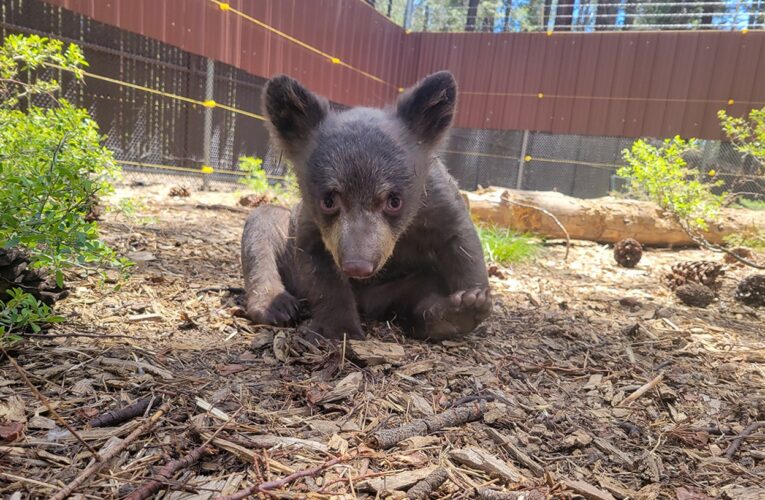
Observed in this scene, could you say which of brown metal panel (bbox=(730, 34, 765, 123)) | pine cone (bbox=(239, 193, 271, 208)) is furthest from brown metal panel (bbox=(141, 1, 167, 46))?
brown metal panel (bbox=(730, 34, 765, 123))

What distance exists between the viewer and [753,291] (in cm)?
465

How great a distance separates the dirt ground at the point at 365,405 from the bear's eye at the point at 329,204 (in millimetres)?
759

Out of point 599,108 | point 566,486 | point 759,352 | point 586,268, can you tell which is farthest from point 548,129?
point 566,486

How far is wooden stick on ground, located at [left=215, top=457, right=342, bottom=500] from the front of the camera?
1388 millimetres

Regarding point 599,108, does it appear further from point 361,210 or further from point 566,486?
point 566,486

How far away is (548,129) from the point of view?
1287 centimetres

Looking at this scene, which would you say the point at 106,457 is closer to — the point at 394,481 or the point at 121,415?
the point at 121,415

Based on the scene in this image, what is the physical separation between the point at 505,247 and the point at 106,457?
5357mm

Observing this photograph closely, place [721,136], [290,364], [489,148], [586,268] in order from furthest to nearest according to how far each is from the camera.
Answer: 1. [489,148]
2. [721,136]
3. [586,268]
4. [290,364]

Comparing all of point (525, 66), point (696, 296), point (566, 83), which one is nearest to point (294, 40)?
point (525, 66)

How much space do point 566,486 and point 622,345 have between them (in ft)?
6.22

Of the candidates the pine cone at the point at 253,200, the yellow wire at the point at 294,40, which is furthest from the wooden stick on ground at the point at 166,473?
the yellow wire at the point at 294,40

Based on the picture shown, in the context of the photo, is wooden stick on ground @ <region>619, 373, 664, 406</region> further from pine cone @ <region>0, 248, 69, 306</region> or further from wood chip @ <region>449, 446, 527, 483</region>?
pine cone @ <region>0, 248, 69, 306</region>

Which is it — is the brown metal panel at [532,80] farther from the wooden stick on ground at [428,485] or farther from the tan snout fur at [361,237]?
the wooden stick on ground at [428,485]
